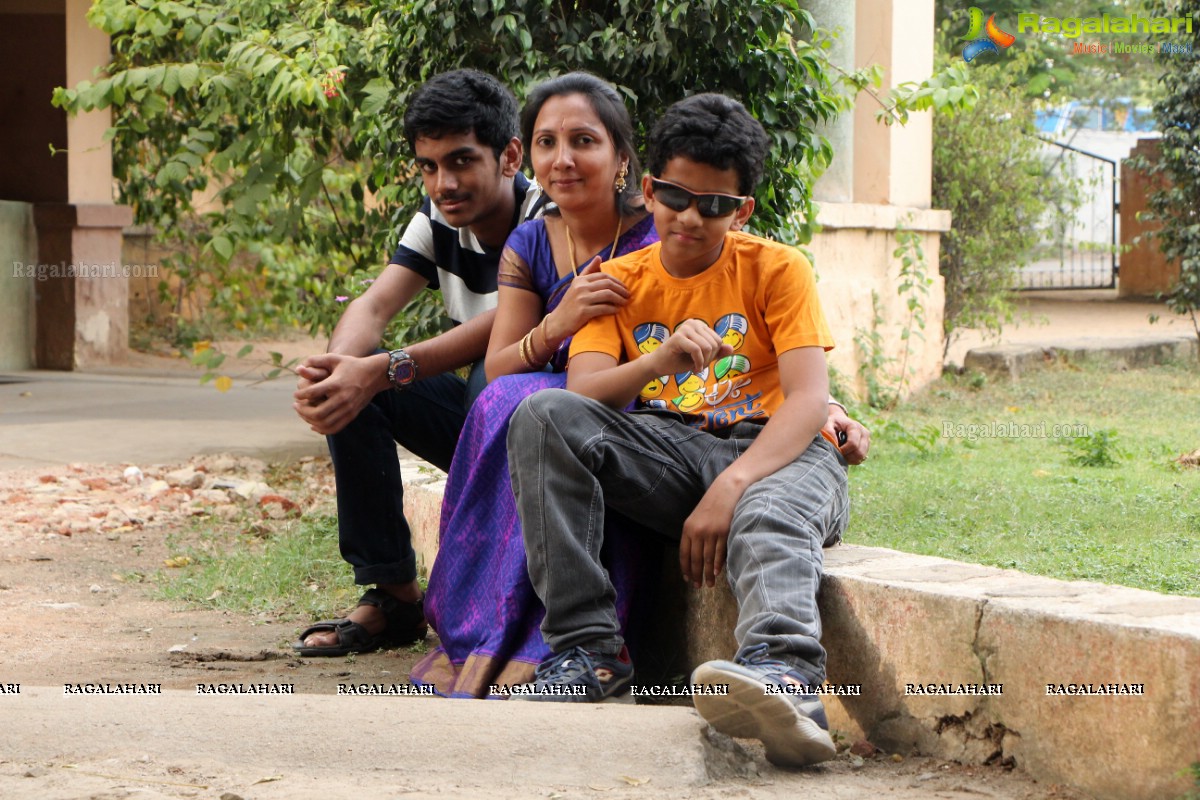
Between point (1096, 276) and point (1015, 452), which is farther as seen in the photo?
point (1096, 276)

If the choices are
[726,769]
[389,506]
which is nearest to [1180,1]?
[389,506]

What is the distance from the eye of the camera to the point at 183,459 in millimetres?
6000

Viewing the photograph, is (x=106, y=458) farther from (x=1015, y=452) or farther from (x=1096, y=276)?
(x=1096, y=276)


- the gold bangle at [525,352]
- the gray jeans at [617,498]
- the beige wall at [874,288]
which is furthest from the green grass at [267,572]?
the beige wall at [874,288]

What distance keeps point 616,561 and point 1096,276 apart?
17201mm


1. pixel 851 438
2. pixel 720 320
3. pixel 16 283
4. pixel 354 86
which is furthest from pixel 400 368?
pixel 16 283

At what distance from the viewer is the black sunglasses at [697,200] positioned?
2.80 m

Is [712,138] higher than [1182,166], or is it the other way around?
[1182,166]

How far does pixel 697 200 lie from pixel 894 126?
5.45 metres

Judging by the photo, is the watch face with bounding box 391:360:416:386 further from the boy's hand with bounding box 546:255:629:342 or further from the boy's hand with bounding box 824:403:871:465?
the boy's hand with bounding box 824:403:871:465

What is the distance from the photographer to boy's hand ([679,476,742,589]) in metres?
2.62

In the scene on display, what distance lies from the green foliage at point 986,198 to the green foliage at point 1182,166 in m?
1.24

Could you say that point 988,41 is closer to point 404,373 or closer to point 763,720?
point 404,373

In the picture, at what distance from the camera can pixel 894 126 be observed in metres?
7.91
